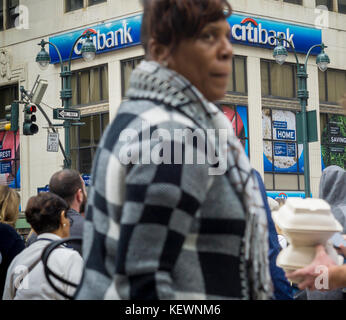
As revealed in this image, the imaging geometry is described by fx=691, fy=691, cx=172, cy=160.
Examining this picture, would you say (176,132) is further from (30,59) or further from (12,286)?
(30,59)

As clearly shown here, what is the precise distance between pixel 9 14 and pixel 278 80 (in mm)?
15780

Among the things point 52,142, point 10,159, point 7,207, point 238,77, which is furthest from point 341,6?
point 7,207

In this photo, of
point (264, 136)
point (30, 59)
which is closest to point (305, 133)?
point (264, 136)

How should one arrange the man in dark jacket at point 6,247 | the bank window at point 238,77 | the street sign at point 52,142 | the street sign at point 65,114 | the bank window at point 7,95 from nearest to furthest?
the man in dark jacket at point 6,247, the street sign at point 65,114, the street sign at point 52,142, the bank window at point 238,77, the bank window at point 7,95

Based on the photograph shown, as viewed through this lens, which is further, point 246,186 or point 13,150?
point 13,150

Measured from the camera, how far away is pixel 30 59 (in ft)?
121

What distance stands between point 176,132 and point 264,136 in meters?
30.8

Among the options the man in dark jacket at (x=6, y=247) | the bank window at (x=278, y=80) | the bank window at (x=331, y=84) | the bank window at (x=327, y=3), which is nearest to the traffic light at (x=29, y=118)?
the man in dark jacket at (x=6, y=247)

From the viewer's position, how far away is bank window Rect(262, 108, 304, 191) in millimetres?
32438

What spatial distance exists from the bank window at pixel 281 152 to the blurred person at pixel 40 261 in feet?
90.1

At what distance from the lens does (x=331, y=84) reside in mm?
35781

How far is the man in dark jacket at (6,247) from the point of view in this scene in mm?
5738

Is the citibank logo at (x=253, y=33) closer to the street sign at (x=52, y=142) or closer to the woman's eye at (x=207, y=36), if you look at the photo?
the street sign at (x=52, y=142)

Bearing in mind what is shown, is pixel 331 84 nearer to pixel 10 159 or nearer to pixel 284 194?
pixel 284 194
